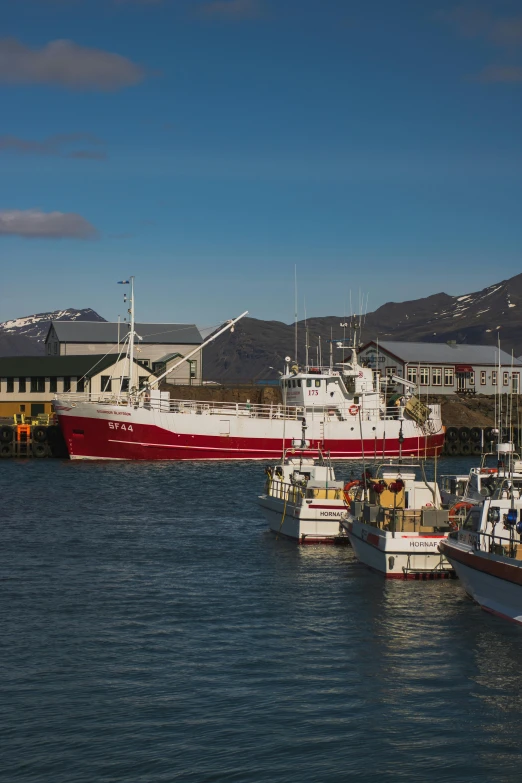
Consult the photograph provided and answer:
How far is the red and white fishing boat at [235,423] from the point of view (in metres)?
75.8

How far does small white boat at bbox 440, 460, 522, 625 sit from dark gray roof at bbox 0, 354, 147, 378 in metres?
73.6

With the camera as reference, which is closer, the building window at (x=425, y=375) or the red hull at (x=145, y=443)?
the red hull at (x=145, y=443)

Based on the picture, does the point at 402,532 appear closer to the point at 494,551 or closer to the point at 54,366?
the point at 494,551

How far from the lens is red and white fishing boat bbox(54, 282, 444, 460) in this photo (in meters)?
75.8

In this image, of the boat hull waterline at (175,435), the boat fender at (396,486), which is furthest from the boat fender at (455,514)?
the boat hull waterline at (175,435)

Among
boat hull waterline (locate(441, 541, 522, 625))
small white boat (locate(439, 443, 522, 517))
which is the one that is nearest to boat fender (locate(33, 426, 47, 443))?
small white boat (locate(439, 443, 522, 517))

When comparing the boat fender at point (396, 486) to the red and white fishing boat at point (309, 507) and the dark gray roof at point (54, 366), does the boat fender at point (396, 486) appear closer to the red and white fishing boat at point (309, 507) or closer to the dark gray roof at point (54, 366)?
the red and white fishing boat at point (309, 507)

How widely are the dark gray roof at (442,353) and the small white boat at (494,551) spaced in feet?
308

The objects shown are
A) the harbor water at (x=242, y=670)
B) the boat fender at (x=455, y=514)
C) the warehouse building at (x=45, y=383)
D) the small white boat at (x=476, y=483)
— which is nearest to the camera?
the harbor water at (x=242, y=670)

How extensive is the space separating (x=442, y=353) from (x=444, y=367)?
11.8ft

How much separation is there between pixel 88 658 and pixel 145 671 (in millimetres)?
1710

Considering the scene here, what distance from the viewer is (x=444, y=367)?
12125cm

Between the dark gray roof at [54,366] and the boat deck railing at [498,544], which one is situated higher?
the dark gray roof at [54,366]

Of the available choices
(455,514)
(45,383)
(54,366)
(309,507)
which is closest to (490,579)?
(455,514)
